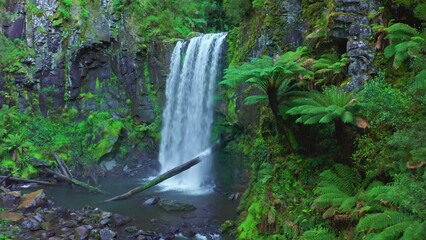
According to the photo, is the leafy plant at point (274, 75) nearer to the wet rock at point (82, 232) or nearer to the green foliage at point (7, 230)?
the wet rock at point (82, 232)

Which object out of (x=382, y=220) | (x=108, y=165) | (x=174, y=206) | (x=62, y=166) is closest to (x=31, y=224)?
(x=174, y=206)

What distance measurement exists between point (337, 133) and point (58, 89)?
1720 cm

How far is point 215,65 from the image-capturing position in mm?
16312

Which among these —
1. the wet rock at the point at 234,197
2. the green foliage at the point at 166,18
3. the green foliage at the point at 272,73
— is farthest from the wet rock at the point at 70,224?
the green foliage at the point at 166,18

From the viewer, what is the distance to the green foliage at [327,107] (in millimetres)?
6320

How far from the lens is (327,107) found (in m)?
6.43

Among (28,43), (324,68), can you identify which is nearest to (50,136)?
(28,43)

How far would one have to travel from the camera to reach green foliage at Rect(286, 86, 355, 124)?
6320 mm

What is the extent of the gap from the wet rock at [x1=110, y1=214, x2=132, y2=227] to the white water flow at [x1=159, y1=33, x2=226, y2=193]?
4.15m

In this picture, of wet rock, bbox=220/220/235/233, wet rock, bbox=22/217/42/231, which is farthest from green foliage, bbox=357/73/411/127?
wet rock, bbox=22/217/42/231

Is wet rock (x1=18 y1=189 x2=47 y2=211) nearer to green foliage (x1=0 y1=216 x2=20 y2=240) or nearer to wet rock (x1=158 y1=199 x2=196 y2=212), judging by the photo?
green foliage (x1=0 y1=216 x2=20 y2=240)

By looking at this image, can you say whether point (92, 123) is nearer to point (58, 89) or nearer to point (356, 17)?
point (58, 89)

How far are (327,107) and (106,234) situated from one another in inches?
272

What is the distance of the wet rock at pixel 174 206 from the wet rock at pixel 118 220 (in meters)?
1.44
